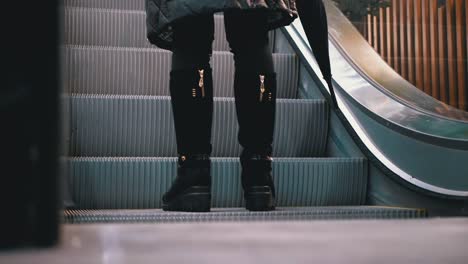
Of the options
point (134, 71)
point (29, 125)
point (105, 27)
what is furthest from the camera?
point (105, 27)

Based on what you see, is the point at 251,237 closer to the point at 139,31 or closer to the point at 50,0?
the point at 50,0

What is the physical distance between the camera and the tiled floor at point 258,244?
1.31ft

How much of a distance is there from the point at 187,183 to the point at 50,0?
5.51 ft

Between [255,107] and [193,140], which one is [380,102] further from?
[193,140]

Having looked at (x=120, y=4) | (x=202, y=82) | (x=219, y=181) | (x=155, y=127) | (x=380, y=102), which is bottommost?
(x=219, y=181)

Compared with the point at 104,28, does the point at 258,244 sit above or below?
below

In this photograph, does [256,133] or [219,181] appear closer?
[256,133]

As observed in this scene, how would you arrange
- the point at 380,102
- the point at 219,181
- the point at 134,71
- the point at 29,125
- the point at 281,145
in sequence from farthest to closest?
1. the point at 134,71
2. the point at 281,145
3. the point at 380,102
4. the point at 219,181
5. the point at 29,125

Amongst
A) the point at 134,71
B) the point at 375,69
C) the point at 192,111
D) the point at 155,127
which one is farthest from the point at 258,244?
the point at 134,71

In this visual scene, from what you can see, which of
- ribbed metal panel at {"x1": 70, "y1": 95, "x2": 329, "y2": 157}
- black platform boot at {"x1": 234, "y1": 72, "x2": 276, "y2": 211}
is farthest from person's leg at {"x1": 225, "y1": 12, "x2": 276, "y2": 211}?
ribbed metal panel at {"x1": 70, "y1": 95, "x2": 329, "y2": 157}

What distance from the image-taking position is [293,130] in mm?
2953

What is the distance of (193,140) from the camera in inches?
81.6

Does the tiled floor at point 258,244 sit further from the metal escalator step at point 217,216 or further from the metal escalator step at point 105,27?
the metal escalator step at point 105,27

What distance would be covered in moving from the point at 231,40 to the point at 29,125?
175 centimetres
